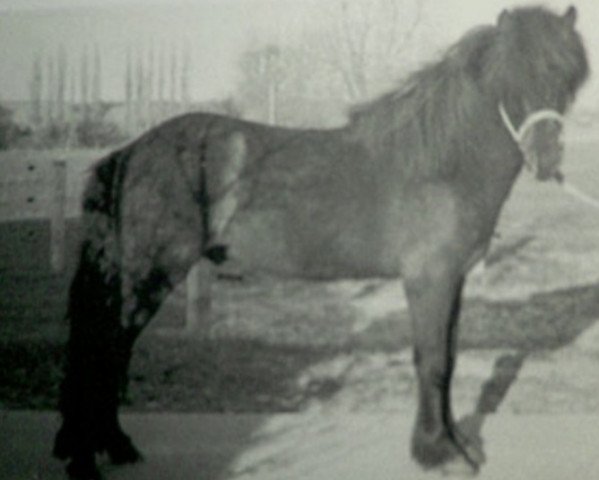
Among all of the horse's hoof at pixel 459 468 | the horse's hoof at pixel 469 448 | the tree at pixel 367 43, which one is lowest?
the horse's hoof at pixel 459 468

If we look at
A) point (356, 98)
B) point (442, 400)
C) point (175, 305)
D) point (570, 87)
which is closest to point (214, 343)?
point (175, 305)

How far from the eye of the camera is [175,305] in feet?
5.59

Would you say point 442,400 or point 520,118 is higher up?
point 520,118

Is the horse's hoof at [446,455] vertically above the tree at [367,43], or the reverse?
the tree at [367,43]

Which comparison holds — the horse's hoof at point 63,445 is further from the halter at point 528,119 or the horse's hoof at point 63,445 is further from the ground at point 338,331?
the halter at point 528,119

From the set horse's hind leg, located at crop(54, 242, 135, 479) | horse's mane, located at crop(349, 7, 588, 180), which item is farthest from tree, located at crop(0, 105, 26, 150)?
horse's mane, located at crop(349, 7, 588, 180)

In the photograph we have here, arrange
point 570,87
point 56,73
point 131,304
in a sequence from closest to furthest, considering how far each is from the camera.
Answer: point 570,87, point 131,304, point 56,73

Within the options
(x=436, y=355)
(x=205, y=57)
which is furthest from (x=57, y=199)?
(x=436, y=355)

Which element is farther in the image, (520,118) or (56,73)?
(56,73)

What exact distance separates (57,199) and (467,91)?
884 mm

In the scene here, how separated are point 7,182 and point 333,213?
0.73 meters

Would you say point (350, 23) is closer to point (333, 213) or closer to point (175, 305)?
point (333, 213)

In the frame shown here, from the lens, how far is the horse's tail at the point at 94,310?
1.67 metres

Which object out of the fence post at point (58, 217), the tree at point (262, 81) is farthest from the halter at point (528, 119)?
the fence post at point (58, 217)
